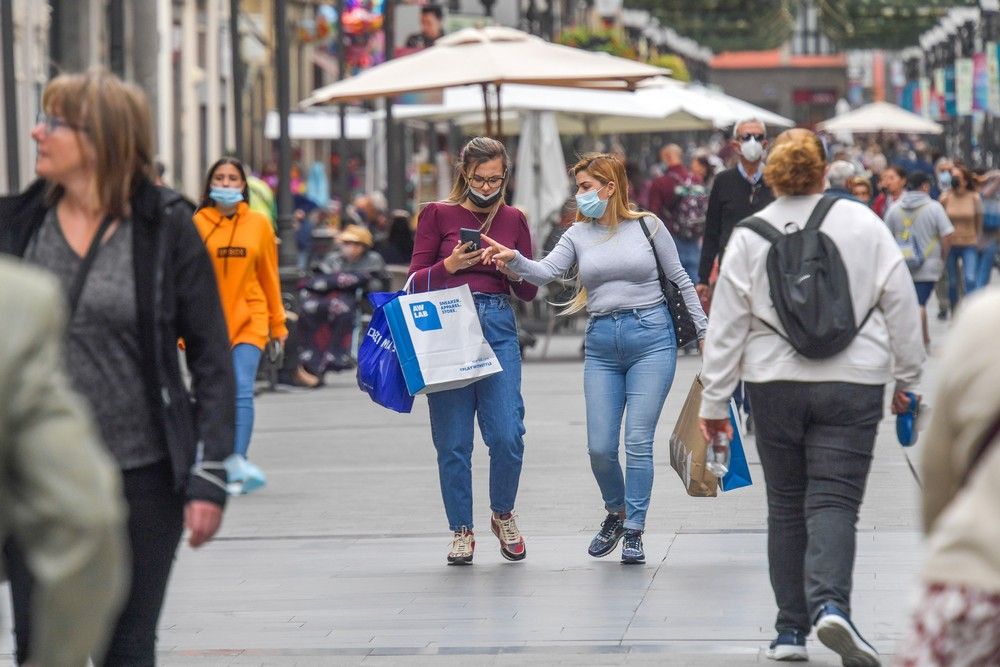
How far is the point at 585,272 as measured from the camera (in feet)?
28.5

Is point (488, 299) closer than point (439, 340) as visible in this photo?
No

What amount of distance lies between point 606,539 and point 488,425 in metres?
0.67

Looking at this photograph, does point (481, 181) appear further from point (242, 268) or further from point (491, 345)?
point (242, 268)

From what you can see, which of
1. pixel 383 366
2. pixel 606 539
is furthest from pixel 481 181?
pixel 606 539

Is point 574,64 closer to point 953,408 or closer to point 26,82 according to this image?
point 26,82

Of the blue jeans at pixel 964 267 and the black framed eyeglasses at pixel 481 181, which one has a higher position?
the black framed eyeglasses at pixel 481 181

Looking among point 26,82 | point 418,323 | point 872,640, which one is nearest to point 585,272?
point 418,323

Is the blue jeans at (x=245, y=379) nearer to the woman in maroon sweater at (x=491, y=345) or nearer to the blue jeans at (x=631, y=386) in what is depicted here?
the woman in maroon sweater at (x=491, y=345)

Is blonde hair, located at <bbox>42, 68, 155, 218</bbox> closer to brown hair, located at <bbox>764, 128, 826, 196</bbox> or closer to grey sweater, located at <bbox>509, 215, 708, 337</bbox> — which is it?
brown hair, located at <bbox>764, 128, 826, 196</bbox>

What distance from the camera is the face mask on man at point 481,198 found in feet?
28.0

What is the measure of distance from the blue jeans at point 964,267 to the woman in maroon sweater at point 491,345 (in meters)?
16.0

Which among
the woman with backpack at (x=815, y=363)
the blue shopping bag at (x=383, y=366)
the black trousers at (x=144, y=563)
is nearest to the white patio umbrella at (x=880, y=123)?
the blue shopping bag at (x=383, y=366)

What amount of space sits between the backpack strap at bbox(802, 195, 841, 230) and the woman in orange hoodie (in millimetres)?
4495

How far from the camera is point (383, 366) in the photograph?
8.60m
